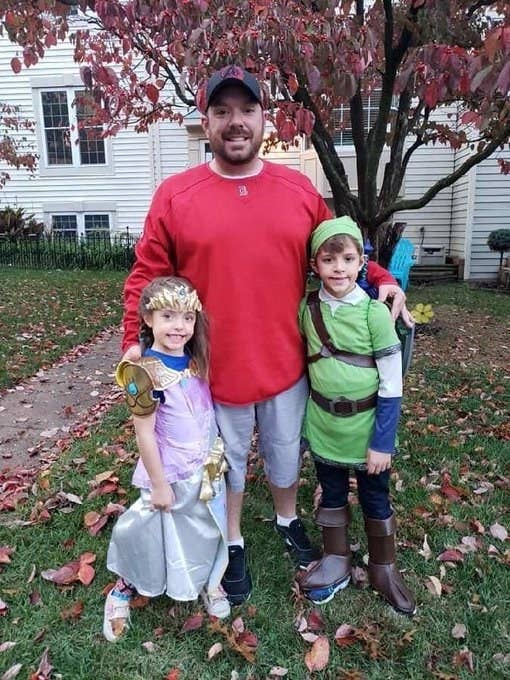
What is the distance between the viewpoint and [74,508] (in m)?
3.24

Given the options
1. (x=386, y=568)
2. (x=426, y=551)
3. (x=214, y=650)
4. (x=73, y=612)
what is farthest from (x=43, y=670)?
(x=426, y=551)

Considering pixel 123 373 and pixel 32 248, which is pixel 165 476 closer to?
pixel 123 373

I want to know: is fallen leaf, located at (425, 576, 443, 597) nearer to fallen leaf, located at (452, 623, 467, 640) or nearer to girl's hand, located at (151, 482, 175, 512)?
fallen leaf, located at (452, 623, 467, 640)

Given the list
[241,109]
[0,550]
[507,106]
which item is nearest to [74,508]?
[0,550]

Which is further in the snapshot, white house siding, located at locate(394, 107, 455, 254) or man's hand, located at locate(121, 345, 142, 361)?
white house siding, located at locate(394, 107, 455, 254)

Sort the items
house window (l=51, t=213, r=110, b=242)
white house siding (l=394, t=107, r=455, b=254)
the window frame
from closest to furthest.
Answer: white house siding (l=394, t=107, r=455, b=254), the window frame, house window (l=51, t=213, r=110, b=242)

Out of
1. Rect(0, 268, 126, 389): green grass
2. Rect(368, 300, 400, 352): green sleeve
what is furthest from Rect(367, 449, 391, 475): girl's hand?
Rect(0, 268, 126, 389): green grass

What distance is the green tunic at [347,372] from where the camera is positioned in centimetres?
222

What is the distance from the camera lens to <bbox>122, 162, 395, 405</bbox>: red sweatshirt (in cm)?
217

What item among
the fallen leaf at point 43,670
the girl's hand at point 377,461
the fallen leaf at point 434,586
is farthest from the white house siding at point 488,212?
the fallen leaf at point 43,670

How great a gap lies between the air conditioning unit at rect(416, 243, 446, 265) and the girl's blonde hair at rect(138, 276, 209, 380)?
12489 mm

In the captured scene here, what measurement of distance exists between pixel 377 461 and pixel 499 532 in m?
1.20

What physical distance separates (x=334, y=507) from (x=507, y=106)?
7.79 ft

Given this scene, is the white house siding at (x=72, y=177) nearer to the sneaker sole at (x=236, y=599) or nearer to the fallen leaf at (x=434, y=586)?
the sneaker sole at (x=236, y=599)
